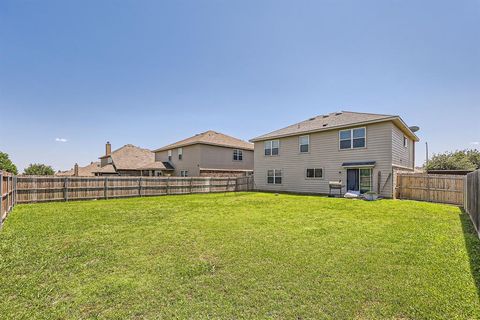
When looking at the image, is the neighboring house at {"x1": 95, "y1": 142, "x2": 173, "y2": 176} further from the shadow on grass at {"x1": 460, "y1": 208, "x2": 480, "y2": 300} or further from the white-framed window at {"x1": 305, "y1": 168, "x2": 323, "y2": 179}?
the shadow on grass at {"x1": 460, "y1": 208, "x2": 480, "y2": 300}

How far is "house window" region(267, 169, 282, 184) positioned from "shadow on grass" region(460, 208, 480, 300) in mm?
12825

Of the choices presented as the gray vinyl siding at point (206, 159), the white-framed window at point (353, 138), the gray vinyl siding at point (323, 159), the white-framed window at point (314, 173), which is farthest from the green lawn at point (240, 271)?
the gray vinyl siding at point (206, 159)

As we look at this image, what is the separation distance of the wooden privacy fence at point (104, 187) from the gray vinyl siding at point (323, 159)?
13.4ft

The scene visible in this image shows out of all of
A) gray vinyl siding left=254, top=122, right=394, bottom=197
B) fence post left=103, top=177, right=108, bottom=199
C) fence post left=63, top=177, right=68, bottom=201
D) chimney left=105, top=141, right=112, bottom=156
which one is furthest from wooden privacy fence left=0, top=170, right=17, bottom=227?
chimney left=105, top=141, right=112, bottom=156

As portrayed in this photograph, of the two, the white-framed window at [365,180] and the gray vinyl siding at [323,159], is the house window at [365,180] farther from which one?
the gray vinyl siding at [323,159]

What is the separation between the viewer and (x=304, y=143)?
18.1m

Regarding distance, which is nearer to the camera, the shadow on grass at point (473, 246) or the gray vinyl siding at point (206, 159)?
the shadow on grass at point (473, 246)

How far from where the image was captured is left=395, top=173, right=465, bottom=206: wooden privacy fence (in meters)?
11.5

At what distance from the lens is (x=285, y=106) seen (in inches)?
722

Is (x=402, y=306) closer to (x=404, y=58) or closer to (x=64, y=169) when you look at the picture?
(x=404, y=58)

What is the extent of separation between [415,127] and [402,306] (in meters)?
19.7

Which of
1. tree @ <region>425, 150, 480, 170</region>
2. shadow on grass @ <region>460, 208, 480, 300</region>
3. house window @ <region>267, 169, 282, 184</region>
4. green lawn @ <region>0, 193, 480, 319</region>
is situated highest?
tree @ <region>425, 150, 480, 170</region>

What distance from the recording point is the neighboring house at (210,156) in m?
23.9

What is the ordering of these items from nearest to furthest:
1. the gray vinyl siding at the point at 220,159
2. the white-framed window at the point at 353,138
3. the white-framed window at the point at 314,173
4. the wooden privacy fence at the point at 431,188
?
the wooden privacy fence at the point at 431,188 < the white-framed window at the point at 353,138 < the white-framed window at the point at 314,173 < the gray vinyl siding at the point at 220,159
